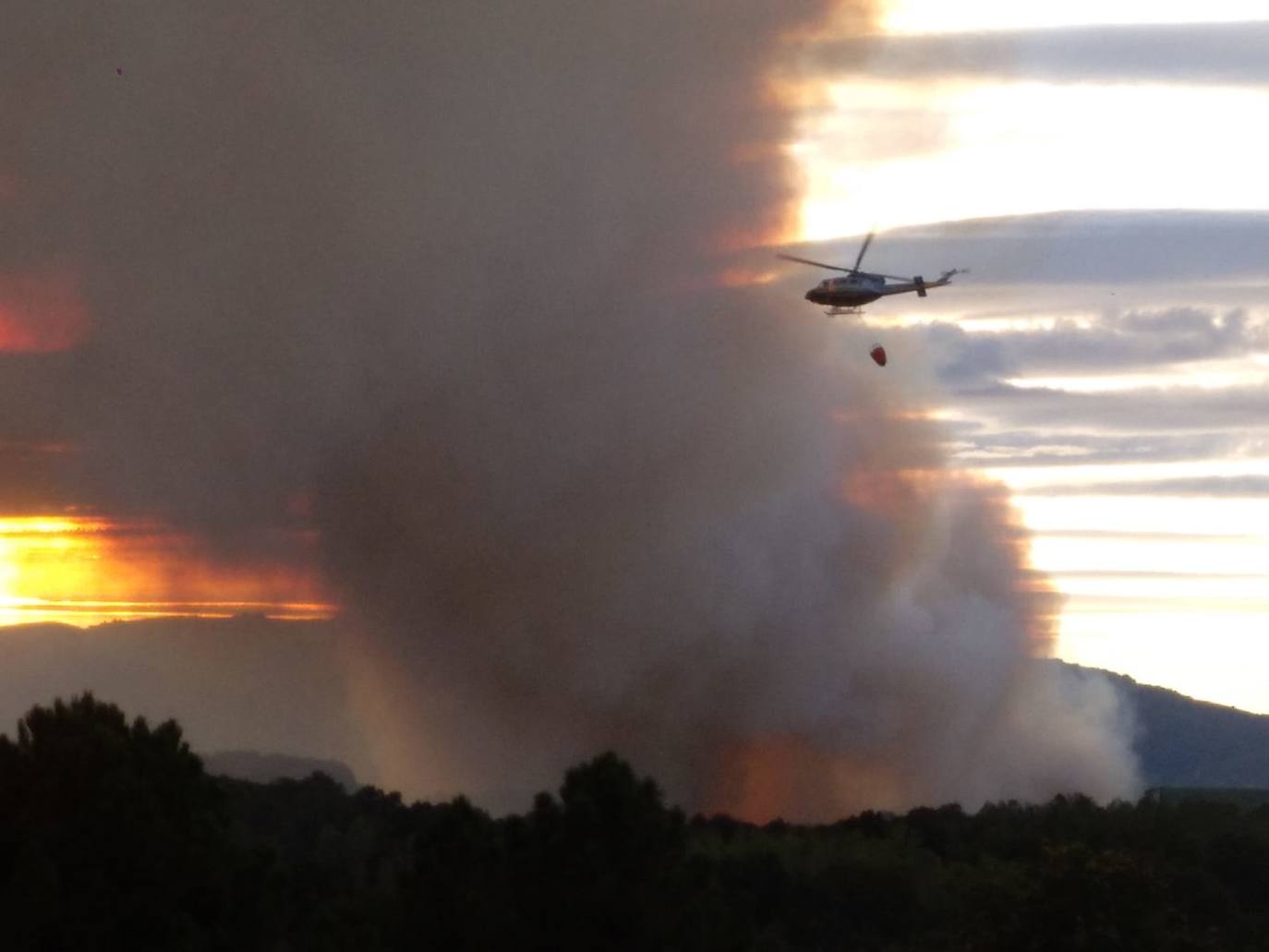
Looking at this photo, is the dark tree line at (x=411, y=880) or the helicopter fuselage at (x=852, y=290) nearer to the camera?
the dark tree line at (x=411, y=880)

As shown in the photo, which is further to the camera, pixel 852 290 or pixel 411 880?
pixel 852 290

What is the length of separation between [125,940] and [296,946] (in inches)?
198

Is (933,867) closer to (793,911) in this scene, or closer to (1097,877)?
(793,911)

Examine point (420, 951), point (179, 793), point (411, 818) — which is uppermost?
point (411, 818)

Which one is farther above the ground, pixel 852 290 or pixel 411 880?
pixel 852 290

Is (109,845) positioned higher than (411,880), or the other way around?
(109,845)

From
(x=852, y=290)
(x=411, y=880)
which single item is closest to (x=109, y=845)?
(x=411, y=880)

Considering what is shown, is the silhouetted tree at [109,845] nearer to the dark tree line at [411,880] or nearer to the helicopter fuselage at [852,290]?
the dark tree line at [411,880]

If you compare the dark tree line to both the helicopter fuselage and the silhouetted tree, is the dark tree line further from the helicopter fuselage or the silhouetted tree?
the helicopter fuselage

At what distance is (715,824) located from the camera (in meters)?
128

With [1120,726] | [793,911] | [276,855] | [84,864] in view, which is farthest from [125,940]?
[1120,726]

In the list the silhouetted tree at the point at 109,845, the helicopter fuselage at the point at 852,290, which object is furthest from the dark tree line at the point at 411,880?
the helicopter fuselage at the point at 852,290

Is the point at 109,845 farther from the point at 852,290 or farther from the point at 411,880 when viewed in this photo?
the point at 852,290

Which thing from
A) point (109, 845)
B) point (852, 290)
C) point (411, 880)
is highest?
point (852, 290)
